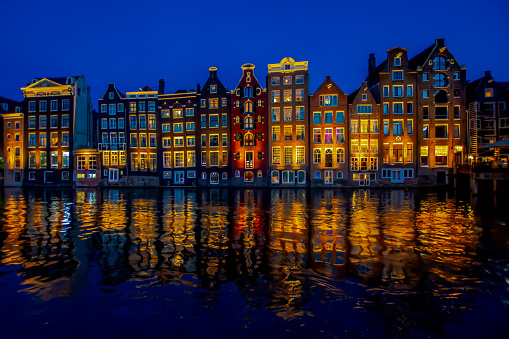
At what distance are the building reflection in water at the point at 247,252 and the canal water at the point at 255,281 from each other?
0.07 meters

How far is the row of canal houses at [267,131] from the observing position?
5869 cm

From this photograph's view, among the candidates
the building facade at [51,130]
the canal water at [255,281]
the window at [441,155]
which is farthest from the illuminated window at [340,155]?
the building facade at [51,130]

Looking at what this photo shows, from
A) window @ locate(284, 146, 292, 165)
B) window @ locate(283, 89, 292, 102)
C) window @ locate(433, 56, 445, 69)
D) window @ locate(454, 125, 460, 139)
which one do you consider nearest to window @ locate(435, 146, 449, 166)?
window @ locate(454, 125, 460, 139)

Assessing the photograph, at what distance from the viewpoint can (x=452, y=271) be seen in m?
11.4

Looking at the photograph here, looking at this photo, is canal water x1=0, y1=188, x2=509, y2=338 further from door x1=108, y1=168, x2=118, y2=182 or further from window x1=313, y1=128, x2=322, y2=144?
door x1=108, y1=168, x2=118, y2=182

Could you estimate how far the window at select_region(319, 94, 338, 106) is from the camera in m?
61.1

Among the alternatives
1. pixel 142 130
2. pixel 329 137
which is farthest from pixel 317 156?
pixel 142 130

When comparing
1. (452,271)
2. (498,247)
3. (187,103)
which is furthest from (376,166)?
(452,271)

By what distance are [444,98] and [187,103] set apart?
50.9 metres

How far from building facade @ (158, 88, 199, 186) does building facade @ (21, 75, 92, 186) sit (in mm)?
20885

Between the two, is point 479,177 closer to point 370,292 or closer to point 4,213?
point 370,292

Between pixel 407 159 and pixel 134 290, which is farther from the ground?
pixel 407 159

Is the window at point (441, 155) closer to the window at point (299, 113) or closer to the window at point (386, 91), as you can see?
the window at point (386, 91)

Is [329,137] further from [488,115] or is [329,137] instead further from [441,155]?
[488,115]
